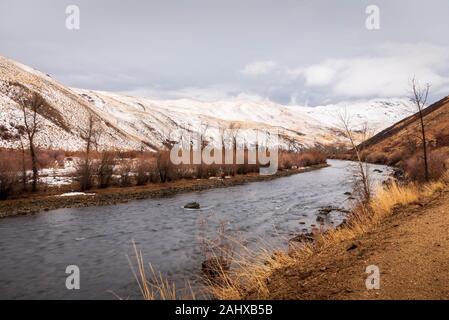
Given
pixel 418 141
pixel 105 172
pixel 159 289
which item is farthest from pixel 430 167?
pixel 418 141

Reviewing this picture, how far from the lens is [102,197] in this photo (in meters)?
34.7

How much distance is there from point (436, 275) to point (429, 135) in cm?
7619

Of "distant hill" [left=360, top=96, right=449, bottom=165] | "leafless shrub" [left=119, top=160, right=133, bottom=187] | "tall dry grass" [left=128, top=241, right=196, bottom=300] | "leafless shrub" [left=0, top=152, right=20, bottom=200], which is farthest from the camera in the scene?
"distant hill" [left=360, top=96, right=449, bottom=165]

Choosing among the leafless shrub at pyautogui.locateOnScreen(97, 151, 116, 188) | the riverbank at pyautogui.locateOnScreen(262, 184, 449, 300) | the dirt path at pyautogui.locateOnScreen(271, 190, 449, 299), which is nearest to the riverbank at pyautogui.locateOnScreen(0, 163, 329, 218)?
the leafless shrub at pyautogui.locateOnScreen(97, 151, 116, 188)

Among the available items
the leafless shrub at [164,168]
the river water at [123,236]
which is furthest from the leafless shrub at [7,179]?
the leafless shrub at [164,168]

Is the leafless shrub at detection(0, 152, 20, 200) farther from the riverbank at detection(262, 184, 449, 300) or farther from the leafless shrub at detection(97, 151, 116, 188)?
the riverbank at detection(262, 184, 449, 300)

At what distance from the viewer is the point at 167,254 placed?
54.2ft

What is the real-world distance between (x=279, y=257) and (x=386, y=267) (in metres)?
3.20

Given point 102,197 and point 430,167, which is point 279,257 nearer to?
point 430,167

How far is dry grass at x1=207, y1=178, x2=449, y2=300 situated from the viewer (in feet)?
26.9

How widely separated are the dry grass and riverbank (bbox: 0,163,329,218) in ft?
66.8

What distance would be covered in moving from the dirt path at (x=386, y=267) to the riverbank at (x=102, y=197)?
23.5 meters
